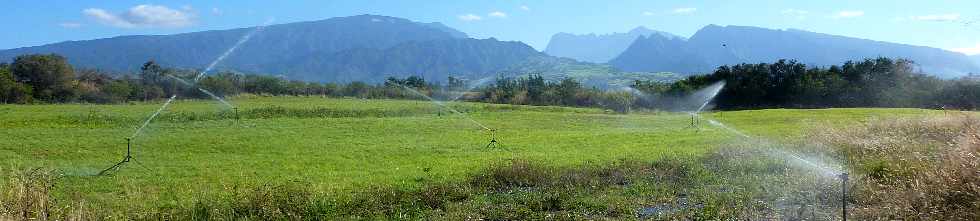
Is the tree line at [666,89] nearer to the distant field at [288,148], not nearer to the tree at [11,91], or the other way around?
the tree at [11,91]

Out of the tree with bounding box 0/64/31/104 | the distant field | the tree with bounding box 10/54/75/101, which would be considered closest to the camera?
the distant field

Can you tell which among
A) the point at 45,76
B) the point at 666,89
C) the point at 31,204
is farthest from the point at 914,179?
the point at 45,76

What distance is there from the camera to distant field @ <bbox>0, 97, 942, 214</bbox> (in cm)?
1947

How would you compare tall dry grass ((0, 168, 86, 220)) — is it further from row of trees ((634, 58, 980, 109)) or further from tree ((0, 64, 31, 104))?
row of trees ((634, 58, 980, 109))

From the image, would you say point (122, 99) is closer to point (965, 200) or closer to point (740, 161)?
point (740, 161)

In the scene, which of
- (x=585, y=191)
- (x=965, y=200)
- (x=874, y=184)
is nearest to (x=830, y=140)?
(x=874, y=184)

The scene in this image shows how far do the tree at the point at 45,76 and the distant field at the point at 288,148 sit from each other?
34.5 meters

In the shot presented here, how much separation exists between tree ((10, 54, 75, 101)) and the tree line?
3.6 inches

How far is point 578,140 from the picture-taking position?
31.9 metres

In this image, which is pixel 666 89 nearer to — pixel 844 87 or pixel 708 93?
pixel 708 93

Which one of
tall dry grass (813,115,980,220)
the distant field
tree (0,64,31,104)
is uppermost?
tree (0,64,31,104)

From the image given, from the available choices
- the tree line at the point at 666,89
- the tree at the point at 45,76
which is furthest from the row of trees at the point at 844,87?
the tree at the point at 45,76

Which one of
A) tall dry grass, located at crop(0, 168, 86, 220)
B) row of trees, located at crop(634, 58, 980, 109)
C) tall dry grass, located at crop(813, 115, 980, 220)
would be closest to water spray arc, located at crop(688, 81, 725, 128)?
row of trees, located at crop(634, 58, 980, 109)

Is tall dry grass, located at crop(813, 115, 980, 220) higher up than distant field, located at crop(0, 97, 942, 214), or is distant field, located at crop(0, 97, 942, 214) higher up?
tall dry grass, located at crop(813, 115, 980, 220)
